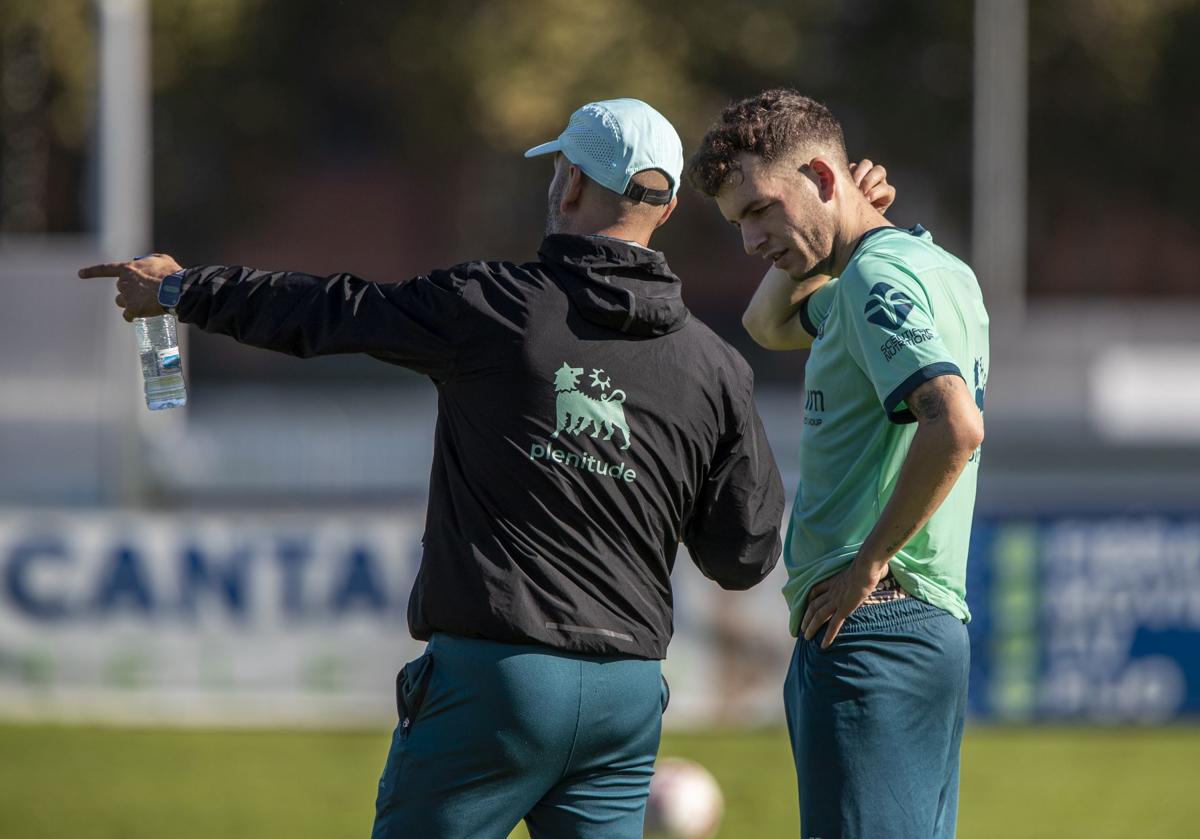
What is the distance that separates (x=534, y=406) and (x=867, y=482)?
770 mm

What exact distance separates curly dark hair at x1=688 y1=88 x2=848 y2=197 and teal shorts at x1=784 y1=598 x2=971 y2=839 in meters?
1.01

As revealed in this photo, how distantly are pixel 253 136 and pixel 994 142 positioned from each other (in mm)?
13730

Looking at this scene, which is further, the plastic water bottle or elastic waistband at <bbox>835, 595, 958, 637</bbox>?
the plastic water bottle

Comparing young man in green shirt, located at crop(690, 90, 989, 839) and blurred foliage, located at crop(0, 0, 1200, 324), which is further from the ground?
blurred foliage, located at crop(0, 0, 1200, 324)

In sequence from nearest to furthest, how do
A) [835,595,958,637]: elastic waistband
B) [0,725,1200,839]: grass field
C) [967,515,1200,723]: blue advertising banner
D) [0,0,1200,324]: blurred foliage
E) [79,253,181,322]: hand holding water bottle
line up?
[79,253,181,322]: hand holding water bottle < [835,595,958,637]: elastic waistband < [0,725,1200,839]: grass field < [967,515,1200,723]: blue advertising banner < [0,0,1200,324]: blurred foliage

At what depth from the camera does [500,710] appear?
10.3 feet

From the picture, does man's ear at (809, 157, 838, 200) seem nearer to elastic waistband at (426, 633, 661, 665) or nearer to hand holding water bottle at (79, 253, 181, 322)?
elastic waistband at (426, 633, 661, 665)

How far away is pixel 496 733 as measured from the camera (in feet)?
10.3

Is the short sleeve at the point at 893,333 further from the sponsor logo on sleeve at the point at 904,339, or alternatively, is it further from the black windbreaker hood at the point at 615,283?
the black windbreaker hood at the point at 615,283

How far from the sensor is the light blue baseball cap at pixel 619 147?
3.28 meters

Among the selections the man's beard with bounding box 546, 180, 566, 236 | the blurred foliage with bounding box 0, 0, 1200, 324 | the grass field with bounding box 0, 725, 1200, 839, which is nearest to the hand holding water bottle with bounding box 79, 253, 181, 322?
the man's beard with bounding box 546, 180, 566, 236

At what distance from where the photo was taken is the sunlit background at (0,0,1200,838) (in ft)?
31.0

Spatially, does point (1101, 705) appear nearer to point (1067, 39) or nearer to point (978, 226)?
point (978, 226)

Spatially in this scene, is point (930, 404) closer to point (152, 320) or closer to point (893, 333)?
point (893, 333)
